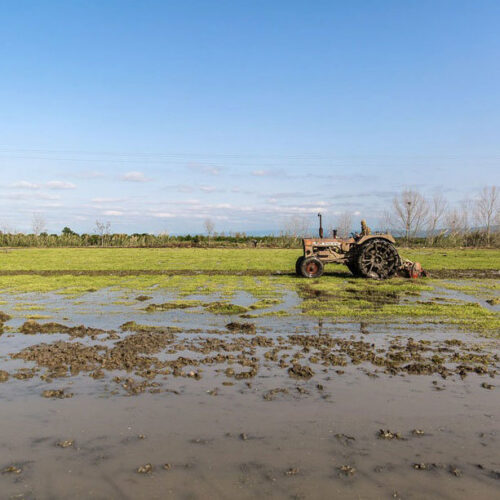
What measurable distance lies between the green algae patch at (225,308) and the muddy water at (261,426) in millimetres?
3164

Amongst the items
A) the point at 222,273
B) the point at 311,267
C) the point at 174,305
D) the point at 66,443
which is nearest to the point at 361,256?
the point at 311,267

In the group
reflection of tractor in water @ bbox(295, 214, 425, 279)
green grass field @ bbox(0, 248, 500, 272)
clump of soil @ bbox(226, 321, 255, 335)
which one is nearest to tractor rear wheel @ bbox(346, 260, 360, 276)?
reflection of tractor in water @ bbox(295, 214, 425, 279)

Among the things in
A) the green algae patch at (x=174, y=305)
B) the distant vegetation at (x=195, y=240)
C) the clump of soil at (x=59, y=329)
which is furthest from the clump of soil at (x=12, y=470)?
the distant vegetation at (x=195, y=240)

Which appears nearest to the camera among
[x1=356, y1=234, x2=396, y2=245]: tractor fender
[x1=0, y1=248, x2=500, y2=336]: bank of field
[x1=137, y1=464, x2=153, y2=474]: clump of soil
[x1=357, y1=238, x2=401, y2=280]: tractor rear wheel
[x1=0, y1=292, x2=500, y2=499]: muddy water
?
[x1=0, y1=292, x2=500, y2=499]: muddy water

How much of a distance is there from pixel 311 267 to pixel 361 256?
1.93 m

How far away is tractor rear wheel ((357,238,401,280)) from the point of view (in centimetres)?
1689

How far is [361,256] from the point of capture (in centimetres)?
1694

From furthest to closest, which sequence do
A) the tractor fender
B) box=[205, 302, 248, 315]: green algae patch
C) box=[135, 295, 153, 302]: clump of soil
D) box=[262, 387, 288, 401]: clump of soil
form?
the tractor fender → box=[135, 295, 153, 302]: clump of soil → box=[205, 302, 248, 315]: green algae patch → box=[262, 387, 288, 401]: clump of soil

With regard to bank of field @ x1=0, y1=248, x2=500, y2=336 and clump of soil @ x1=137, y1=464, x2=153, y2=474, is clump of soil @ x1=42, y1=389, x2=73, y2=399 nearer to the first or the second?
clump of soil @ x1=137, y1=464, x2=153, y2=474

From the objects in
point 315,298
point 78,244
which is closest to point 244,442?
point 315,298

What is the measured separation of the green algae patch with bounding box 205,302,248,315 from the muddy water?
3164 millimetres

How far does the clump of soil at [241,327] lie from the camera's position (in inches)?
331

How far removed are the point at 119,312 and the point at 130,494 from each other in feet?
24.8

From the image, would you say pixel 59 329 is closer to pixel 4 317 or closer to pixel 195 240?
pixel 4 317
